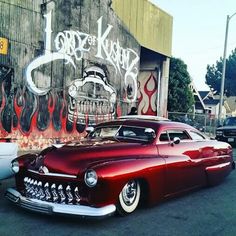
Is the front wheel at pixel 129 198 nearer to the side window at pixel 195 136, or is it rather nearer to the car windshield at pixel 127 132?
the car windshield at pixel 127 132

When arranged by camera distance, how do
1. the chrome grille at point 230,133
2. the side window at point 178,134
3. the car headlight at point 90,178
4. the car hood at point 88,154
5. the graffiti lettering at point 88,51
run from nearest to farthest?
the car headlight at point 90,178 < the car hood at point 88,154 < the side window at point 178,134 < the graffiti lettering at point 88,51 < the chrome grille at point 230,133

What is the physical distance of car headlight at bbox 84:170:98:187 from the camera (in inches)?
195

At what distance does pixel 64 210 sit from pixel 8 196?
3.80 feet

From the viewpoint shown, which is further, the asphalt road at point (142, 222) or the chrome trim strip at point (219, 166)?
the chrome trim strip at point (219, 166)

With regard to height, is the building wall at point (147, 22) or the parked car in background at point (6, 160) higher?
the building wall at point (147, 22)

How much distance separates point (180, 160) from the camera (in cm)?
662

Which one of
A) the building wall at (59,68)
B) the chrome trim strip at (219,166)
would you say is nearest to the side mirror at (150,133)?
the chrome trim strip at (219,166)

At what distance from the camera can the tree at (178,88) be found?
30.8m

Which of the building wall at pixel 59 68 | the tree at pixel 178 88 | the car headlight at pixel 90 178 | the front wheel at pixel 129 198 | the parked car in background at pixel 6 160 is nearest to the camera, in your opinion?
the car headlight at pixel 90 178

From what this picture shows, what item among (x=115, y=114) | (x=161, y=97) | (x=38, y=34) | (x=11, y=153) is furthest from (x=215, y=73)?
(x=11, y=153)

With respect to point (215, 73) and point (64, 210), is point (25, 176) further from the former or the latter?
point (215, 73)

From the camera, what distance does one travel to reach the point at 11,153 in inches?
244

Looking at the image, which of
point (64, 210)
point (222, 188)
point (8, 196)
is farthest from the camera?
point (222, 188)

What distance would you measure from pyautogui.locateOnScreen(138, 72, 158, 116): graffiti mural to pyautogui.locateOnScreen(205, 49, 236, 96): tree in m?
37.7
